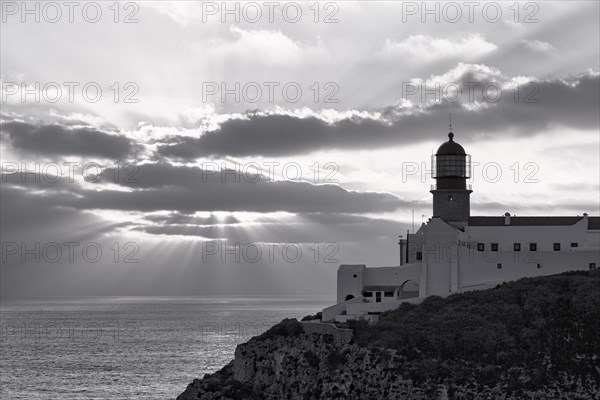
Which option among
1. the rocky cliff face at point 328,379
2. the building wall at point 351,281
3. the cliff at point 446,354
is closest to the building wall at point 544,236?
the cliff at point 446,354

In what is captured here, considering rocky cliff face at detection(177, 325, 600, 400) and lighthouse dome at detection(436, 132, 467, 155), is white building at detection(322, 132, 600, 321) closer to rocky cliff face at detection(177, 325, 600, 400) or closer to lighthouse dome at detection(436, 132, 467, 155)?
lighthouse dome at detection(436, 132, 467, 155)

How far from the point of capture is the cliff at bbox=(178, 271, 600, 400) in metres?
56.9

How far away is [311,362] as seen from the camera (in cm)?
6062

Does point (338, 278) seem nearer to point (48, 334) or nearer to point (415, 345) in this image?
point (415, 345)

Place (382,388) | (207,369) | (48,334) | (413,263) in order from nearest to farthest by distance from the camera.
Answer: (382,388) < (413,263) < (207,369) < (48,334)

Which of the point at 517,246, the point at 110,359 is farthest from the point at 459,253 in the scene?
the point at 110,359

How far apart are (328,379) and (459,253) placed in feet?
62.5

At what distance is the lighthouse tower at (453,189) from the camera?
7862 centimetres

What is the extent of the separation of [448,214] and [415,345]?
806 inches

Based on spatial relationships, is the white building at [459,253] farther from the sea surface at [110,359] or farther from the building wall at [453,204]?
the sea surface at [110,359]

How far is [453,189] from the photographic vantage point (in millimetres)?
78750

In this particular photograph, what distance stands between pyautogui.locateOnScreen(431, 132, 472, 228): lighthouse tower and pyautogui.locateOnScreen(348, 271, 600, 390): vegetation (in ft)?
37.0

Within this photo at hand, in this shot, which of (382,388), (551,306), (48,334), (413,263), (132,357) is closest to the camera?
(382,388)

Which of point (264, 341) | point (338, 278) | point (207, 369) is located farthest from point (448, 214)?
point (207, 369)
